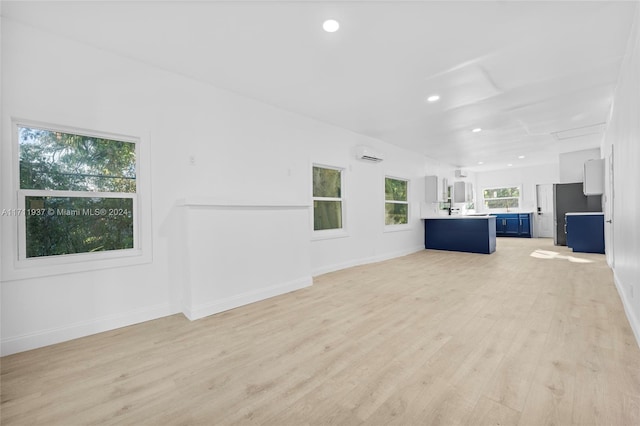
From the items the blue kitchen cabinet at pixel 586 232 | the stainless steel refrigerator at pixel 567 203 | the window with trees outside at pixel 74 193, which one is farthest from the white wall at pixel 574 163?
the window with trees outside at pixel 74 193

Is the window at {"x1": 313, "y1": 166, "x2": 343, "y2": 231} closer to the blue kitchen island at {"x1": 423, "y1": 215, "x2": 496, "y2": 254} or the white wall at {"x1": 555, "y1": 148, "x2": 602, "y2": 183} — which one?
the blue kitchen island at {"x1": 423, "y1": 215, "x2": 496, "y2": 254}

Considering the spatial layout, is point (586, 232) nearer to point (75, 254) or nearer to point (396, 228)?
point (396, 228)

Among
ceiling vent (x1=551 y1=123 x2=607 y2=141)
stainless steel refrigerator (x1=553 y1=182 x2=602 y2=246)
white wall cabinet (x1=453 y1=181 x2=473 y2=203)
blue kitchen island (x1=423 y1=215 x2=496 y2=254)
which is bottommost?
blue kitchen island (x1=423 y1=215 x2=496 y2=254)

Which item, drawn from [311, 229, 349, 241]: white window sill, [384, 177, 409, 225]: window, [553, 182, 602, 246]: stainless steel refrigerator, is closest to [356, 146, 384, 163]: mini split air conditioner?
[384, 177, 409, 225]: window

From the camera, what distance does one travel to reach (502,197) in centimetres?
1117

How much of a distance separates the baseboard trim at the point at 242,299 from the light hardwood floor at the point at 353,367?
0.12 meters

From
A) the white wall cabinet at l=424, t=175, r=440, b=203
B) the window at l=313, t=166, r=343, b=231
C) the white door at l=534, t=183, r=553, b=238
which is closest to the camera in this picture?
the window at l=313, t=166, r=343, b=231

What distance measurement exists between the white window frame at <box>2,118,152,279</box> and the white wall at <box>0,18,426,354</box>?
0.16 ft

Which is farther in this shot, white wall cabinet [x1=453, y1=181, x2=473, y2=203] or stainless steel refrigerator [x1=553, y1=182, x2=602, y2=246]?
white wall cabinet [x1=453, y1=181, x2=473, y2=203]

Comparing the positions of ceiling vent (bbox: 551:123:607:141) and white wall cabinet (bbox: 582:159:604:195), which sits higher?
ceiling vent (bbox: 551:123:607:141)

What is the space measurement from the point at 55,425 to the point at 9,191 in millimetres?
1908

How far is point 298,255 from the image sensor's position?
404 centimetres

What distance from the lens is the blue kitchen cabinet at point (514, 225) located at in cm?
1001

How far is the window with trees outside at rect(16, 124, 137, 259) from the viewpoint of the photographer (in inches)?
94.7
